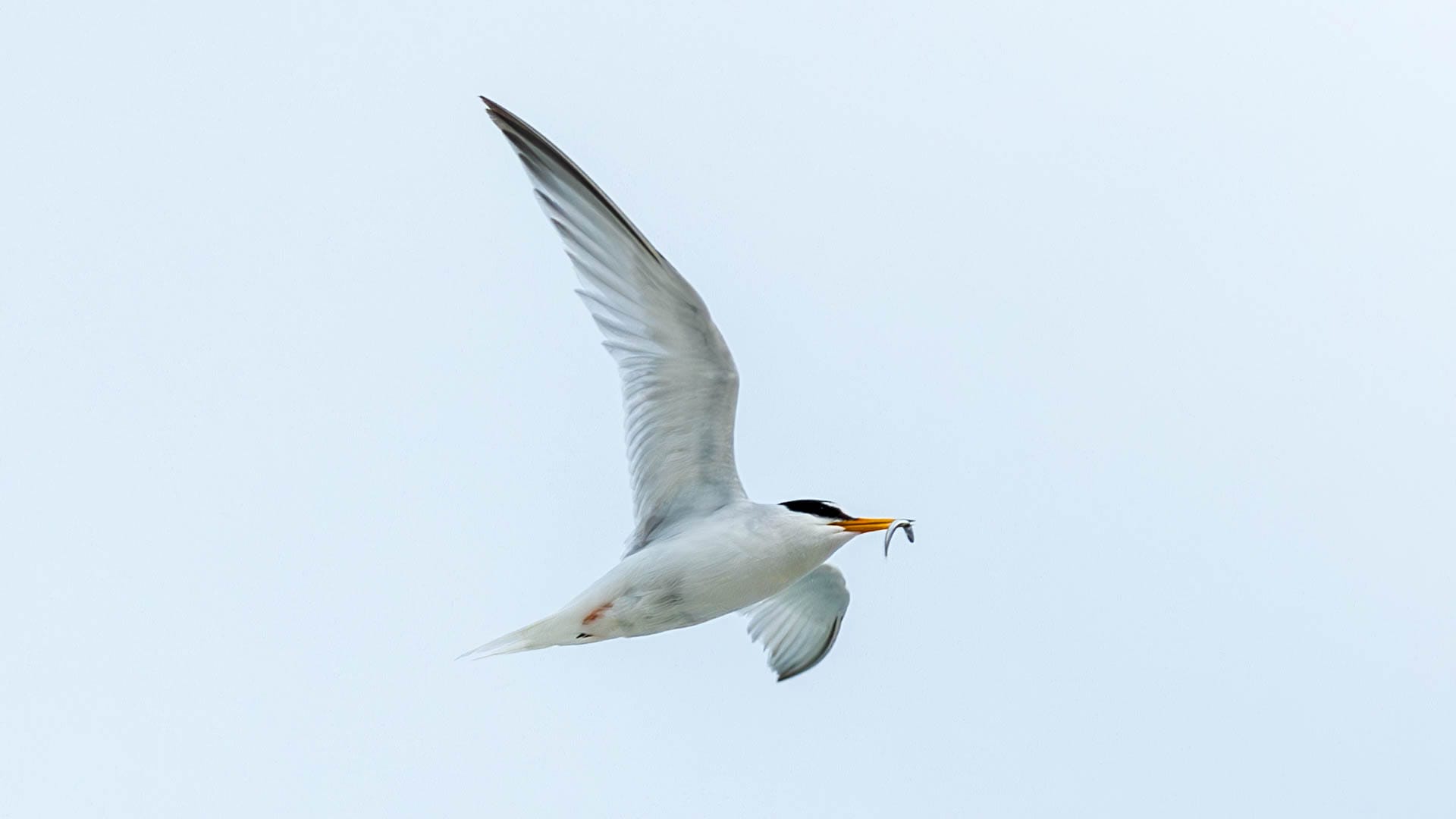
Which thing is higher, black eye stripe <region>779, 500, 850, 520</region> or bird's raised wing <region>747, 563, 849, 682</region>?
black eye stripe <region>779, 500, 850, 520</region>

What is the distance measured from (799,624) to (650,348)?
8.83ft

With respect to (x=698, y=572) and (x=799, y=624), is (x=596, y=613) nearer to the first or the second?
(x=698, y=572)

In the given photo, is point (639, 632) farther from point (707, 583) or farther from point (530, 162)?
point (530, 162)

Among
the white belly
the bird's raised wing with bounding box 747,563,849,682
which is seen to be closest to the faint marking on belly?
the white belly

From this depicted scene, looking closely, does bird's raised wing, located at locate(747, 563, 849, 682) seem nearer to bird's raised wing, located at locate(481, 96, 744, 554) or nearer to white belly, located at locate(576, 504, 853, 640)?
bird's raised wing, located at locate(481, 96, 744, 554)

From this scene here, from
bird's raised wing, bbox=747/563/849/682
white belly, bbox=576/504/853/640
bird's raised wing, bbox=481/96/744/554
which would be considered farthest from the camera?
bird's raised wing, bbox=747/563/849/682

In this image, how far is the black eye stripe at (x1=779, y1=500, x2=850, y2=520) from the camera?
348 inches

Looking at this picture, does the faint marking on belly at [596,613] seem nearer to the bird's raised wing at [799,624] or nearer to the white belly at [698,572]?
the white belly at [698,572]

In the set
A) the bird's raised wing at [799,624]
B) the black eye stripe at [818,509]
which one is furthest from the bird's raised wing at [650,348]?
the bird's raised wing at [799,624]

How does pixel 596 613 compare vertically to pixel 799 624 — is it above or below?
above

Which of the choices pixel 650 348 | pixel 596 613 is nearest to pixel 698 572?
pixel 596 613

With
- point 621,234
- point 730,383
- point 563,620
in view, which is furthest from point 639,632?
point 621,234

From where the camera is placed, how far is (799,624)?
1066 centimetres

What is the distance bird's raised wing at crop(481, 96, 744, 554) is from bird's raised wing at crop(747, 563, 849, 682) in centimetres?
166
